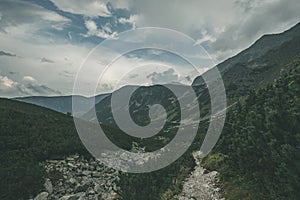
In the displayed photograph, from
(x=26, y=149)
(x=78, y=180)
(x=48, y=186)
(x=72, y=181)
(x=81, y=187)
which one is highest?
(x=26, y=149)

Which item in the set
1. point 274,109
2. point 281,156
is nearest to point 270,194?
point 281,156

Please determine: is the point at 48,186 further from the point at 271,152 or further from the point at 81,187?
the point at 271,152

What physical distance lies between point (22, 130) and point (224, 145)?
99.6ft

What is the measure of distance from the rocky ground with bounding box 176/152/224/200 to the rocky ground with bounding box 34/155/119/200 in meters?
7.20

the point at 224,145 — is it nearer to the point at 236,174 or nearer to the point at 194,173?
the point at 194,173

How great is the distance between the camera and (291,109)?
65.1 feet

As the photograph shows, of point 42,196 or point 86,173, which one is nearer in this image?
point 42,196

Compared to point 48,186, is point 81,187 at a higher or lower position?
lower

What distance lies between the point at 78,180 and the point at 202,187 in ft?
50.1

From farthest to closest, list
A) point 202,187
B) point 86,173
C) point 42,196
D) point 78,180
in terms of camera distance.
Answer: point 86,173 → point 78,180 → point 42,196 → point 202,187

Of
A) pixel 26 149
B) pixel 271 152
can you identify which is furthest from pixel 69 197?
pixel 271 152

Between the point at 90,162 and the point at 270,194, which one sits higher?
the point at 90,162

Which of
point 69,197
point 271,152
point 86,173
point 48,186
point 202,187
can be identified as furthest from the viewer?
point 86,173

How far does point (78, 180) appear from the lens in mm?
36469
